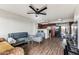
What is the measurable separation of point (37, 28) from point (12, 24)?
0.73 metres

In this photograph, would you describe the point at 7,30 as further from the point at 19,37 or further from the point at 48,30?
the point at 48,30

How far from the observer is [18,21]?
2398 millimetres

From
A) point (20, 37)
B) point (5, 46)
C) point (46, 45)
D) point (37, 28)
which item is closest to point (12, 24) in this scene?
point (20, 37)

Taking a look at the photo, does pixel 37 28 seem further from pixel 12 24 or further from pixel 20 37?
pixel 12 24

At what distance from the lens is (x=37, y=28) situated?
2.59 m

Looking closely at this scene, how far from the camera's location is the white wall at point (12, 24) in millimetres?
2169

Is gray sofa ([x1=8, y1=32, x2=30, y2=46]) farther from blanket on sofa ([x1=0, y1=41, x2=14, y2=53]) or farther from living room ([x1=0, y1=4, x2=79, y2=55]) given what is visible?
blanket on sofa ([x1=0, y1=41, x2=14, y2=53])

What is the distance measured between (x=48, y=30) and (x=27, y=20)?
695mm

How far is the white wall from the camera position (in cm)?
217

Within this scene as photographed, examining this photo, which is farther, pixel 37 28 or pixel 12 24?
pixel 37 28

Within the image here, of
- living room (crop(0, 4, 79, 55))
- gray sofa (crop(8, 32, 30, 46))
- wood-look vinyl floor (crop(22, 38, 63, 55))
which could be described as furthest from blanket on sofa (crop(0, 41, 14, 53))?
wood-look vinyl floor (crop(22, 38, 63, 55))

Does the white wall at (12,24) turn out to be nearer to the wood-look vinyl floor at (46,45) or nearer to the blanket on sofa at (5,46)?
the blanket on sofa at (5,46)

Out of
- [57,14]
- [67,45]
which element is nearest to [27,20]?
[57,14]
